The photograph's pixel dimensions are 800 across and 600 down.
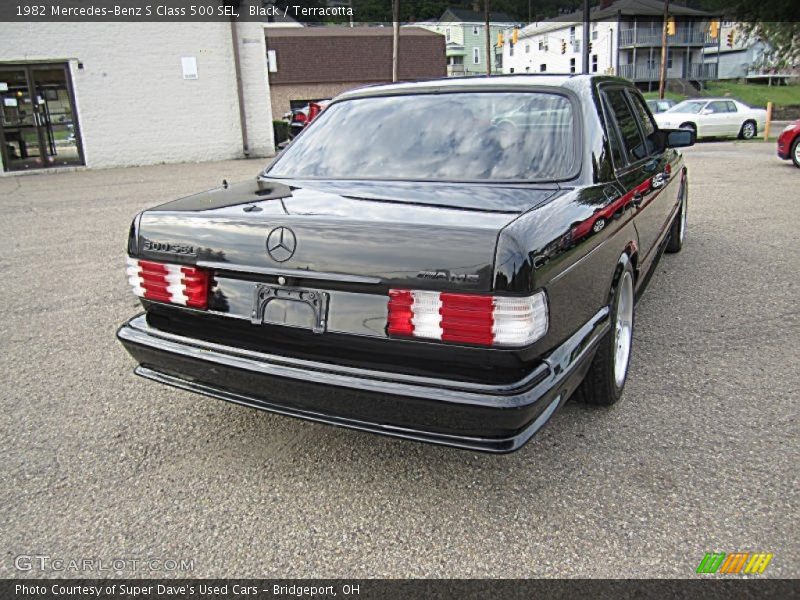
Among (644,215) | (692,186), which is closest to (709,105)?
(692,186)

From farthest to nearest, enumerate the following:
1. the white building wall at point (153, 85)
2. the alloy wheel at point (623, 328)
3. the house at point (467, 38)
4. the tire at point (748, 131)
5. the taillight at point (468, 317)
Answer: the house at point (467, 38), the tire at point (748, 131), the white building wall at point (153, 85), the alloy wheel at point (623, 328), the taillight at point (468, 317)

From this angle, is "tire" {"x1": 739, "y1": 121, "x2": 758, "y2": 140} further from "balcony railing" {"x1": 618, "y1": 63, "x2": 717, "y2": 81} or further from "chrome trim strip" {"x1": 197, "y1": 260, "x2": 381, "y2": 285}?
"balcony railing" {"x1": 618, "y1": 63, "x2": 717, "y2": 81}

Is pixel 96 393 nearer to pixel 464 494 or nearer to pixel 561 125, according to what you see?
pixel 464 494

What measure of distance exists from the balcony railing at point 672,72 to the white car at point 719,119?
1433 inches

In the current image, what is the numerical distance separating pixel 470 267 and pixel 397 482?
1037mm

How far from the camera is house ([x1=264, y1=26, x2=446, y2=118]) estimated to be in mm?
40188

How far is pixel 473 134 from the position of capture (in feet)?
9.84

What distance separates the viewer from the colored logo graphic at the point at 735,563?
2.07 metres

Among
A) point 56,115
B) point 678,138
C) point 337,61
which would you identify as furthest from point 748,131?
point 337,61

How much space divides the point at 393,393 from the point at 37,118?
17.5 meters

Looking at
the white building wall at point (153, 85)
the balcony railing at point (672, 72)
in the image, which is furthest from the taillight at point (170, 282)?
the balcony railing at point (672, 72)

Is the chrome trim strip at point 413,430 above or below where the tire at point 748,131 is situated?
above

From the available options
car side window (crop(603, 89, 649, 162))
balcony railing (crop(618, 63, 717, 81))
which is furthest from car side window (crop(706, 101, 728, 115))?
balcony railing (crop(618, 63, 717, 81))

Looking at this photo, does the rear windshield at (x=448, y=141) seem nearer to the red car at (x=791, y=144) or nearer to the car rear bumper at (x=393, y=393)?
the car rear bumper at (x=393, y=393)
